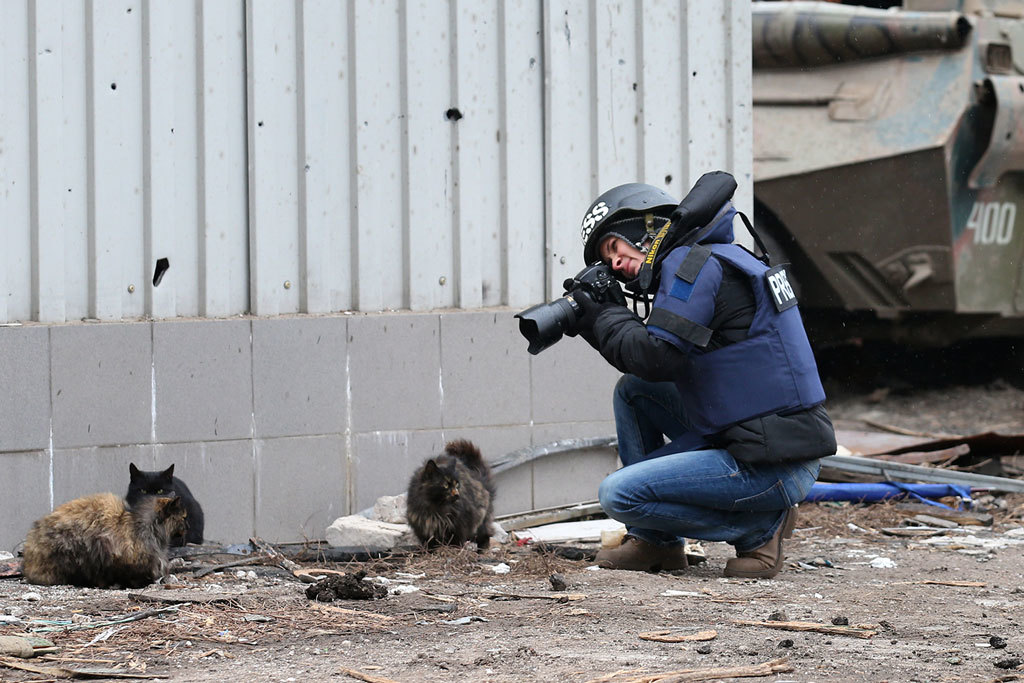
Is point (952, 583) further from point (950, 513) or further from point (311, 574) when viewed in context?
point (311, 574)

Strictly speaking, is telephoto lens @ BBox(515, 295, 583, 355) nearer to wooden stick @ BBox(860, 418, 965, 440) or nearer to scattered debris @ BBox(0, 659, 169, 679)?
scattered debris @ BBox(0, 659, 169, 679)

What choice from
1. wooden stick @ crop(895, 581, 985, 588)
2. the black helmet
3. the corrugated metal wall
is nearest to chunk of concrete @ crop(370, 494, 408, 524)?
the corrugated metal wall

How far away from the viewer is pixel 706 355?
4445 millimetres

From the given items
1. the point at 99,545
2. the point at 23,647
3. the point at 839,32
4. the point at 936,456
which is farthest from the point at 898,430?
the point at 23,647

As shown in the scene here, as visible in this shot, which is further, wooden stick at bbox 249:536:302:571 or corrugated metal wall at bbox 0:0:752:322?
corrugated metal wall at bbox 0:0:752:322

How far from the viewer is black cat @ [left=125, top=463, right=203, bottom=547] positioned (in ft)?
16.3

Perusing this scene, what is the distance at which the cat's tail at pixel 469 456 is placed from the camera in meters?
5.59

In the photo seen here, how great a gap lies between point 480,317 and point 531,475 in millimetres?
821

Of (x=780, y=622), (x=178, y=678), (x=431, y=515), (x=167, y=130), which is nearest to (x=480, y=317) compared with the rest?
(x=431, y=515)

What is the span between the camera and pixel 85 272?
17.2 feet

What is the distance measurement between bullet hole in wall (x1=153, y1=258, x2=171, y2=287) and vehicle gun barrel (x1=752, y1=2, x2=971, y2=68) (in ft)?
23.8

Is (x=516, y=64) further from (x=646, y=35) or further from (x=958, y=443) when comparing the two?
(x=958, y=443)

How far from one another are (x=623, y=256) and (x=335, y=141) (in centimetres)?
175

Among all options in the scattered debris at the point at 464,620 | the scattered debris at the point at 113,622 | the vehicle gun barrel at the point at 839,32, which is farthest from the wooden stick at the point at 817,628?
the vehicle gun barrel at the point at 839,32
